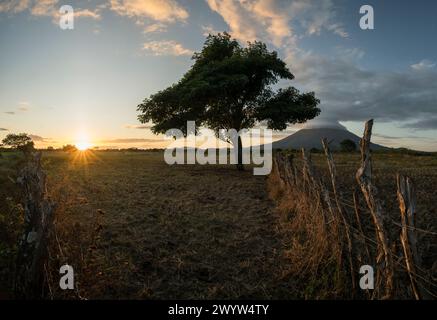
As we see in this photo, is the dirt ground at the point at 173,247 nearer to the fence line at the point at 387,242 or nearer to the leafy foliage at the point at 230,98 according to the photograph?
the fence line at the point at 387,242

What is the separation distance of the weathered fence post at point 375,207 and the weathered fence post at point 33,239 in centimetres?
467

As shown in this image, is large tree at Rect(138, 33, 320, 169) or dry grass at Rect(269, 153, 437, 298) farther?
large tree at Rect(138, 33, 320, 169)

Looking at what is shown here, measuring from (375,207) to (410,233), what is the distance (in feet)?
1.82

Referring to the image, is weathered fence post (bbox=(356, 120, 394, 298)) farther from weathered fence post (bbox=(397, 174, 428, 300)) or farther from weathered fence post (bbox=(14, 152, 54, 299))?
weathered fence post (bbox=(14, 152, 54, 299))

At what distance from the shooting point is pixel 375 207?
4.73 m

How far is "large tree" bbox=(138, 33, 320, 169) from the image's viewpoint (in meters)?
22.2

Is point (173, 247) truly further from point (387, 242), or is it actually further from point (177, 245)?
point (387, 242)

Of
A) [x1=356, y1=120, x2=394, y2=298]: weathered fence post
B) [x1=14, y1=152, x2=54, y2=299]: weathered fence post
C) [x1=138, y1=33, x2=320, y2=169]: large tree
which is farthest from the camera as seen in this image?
[x1=138, y1=33, x2=320, y2=169]: large tree

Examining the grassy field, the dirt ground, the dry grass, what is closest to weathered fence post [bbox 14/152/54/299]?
the grassy field

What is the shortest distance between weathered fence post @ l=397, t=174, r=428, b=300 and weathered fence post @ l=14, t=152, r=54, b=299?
5001mm

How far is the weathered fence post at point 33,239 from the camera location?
5.19 meters

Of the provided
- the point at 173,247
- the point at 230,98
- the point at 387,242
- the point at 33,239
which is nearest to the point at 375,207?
the point at 387,242

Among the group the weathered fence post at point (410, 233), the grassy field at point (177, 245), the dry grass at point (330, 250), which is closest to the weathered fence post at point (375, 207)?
the dry grass at point (330, 250)
